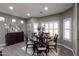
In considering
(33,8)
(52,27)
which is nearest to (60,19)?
(52,27)

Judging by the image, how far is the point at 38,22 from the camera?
7.60 feet

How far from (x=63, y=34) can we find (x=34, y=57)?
3.12ft

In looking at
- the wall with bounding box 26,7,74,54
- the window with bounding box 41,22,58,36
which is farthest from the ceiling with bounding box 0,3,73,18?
the window with bounding box 41,22,58,36

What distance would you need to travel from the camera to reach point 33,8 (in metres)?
2.25

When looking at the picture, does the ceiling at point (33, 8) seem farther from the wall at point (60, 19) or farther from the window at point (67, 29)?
the window at point (67, 29)

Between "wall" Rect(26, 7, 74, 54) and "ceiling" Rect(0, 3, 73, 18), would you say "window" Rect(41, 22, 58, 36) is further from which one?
"ceiling" Rect(0, 3, 73, 18)

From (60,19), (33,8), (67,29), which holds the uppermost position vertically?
(33,8)

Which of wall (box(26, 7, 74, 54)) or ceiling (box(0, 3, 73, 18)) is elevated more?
ceiling (box(0, 3, 73, 18))

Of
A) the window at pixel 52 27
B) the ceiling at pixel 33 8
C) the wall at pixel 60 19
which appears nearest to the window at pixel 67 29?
the wall at pixel 60 19

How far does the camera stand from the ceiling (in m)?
2.18

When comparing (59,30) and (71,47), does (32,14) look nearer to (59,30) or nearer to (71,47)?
(59,30)

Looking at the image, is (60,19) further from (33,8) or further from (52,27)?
(33,8)

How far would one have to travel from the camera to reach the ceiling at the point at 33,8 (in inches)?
85.9

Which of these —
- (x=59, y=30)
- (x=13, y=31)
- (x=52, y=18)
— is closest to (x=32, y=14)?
(x=52, y=18)
